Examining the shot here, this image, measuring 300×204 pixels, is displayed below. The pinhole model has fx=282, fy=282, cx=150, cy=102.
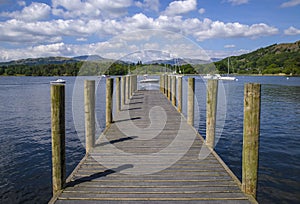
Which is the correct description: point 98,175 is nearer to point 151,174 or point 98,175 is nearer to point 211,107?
point 151,174

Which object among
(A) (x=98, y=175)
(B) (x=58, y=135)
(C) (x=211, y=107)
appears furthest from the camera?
(C) (x=211, y=107)

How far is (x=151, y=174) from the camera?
4895 mm

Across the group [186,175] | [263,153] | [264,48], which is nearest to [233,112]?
[263,153]

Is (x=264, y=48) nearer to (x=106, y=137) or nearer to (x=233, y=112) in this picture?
(x=233, y=112)

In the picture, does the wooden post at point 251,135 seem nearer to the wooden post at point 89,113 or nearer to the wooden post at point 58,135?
Answer: the wooden post at point 58,135

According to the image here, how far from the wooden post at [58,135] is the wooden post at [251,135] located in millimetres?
2781

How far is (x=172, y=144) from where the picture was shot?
698 cm

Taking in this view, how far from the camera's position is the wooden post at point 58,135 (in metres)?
4.31

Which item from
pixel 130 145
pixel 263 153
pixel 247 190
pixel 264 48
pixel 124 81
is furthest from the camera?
pixel 264 48

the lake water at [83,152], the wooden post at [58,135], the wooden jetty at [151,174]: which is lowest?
the lake water at [83,152]

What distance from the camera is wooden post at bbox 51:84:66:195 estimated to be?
431cm

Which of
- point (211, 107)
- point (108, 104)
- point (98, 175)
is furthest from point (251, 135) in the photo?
point (108, 104)

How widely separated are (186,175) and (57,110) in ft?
7.85

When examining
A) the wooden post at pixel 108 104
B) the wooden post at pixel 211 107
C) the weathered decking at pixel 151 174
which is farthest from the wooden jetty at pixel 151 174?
the wooden post at pixel 108 104
